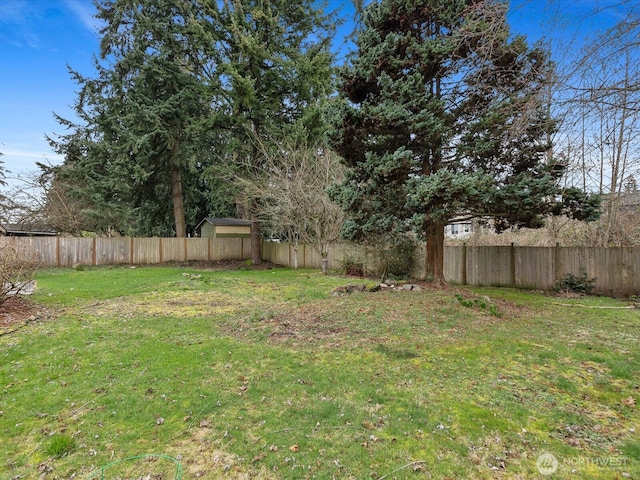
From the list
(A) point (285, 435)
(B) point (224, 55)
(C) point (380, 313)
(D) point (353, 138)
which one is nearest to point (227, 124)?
(B) point (224, 55)

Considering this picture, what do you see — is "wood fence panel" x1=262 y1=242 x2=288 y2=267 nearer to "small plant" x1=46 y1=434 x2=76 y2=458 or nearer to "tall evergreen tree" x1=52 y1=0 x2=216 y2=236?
"tall evergreen tree" x1=52 y1=0 x2=216 y2=236

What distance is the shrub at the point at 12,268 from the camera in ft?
19.6

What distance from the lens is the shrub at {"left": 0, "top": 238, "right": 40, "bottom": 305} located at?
5969mm

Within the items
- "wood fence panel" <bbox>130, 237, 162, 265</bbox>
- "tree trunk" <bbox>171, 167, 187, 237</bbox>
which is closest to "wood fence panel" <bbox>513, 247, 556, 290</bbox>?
"wood fence panel" <bbox>130, 237, 162, 265</bbox>

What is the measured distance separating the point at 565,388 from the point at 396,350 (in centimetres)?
176

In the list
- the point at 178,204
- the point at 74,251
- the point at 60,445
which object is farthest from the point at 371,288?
the point at 74,251

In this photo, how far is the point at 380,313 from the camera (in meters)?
6.05

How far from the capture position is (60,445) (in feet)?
7.93

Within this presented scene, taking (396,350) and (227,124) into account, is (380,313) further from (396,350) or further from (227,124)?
(227,124)

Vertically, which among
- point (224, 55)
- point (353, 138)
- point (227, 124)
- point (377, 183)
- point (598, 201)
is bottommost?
point (598, 201)

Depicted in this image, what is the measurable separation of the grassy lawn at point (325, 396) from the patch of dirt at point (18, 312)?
11.1 inches

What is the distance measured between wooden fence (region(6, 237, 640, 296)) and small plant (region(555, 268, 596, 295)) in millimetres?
76

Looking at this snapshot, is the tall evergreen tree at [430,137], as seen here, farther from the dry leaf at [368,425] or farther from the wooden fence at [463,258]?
the dry leaf at [368,425]

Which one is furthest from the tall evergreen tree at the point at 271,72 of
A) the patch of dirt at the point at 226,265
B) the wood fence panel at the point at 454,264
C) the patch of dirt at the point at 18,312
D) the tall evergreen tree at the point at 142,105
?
the patch of dirt at the point at 18,312
